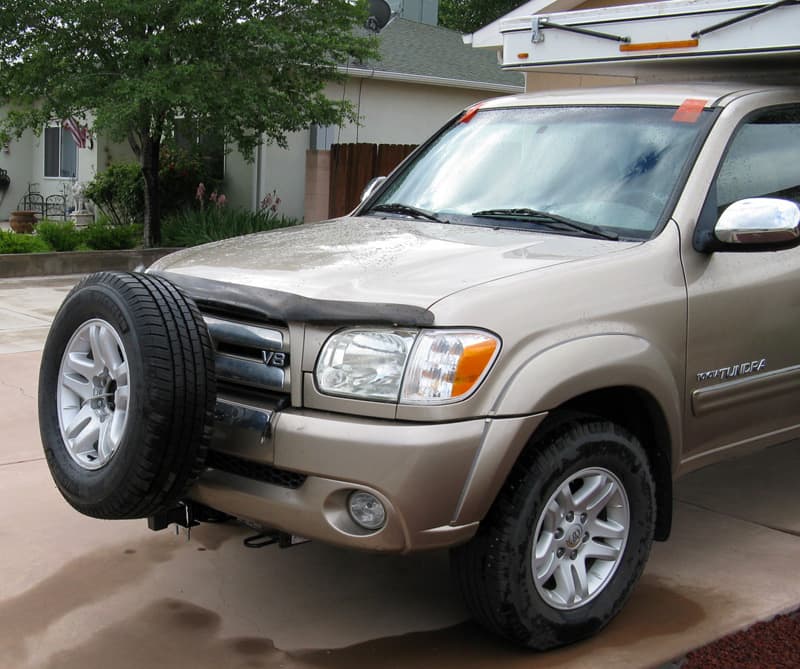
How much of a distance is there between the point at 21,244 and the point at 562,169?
1095 cm

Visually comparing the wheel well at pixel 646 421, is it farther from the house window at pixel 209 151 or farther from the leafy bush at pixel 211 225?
the house window at pixel 209 151

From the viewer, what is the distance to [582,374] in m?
3.53

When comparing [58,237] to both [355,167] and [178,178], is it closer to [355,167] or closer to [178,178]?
[178,178]

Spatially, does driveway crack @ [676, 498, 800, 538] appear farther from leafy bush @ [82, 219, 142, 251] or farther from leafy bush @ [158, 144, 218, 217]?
leafy bush @ [158, 144, 218, 217]

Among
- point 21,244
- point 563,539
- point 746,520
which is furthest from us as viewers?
point 21,244

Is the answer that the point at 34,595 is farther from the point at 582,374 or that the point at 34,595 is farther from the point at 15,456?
the point at 582,374

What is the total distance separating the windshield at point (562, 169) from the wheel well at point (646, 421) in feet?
2.11

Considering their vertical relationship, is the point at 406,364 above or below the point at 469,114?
below

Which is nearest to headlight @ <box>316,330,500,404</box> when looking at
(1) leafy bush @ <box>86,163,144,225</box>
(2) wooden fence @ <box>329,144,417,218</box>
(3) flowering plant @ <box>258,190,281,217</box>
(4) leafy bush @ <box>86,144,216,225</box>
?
(2) wooden fence @ <box>329,144,417,218</box>

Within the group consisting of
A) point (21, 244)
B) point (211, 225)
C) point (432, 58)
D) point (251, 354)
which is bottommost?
point (21, 244)

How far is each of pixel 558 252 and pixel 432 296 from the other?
69cm

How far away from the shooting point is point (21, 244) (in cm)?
1389

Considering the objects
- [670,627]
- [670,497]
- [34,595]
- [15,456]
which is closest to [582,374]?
[670,497]

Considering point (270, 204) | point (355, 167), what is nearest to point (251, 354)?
point (355, 167)
